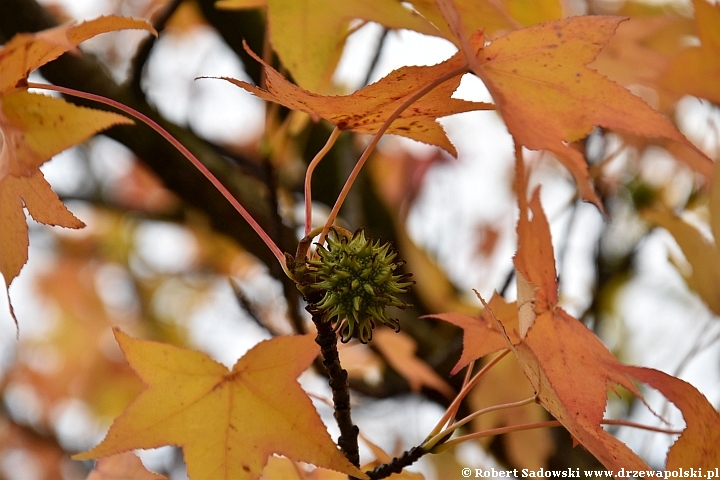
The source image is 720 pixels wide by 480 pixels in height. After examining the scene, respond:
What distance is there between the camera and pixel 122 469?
628 millimetres

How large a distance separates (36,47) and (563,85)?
41cm

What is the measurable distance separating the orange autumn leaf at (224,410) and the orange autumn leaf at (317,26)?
255mm

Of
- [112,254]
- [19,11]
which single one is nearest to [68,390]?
[112,254]

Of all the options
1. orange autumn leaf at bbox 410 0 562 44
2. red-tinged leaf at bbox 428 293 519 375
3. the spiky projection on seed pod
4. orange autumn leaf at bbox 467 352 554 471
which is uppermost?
orange autumn leaf at bbox 410 0 562 44

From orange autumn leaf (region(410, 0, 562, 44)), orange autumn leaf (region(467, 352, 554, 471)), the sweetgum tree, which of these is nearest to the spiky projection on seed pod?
the sweetgum tree

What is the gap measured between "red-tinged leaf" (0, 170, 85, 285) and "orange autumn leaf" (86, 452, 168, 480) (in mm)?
232

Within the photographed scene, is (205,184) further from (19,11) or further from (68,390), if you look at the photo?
(68,390)

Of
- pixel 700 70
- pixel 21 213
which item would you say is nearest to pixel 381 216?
pixel 700 70

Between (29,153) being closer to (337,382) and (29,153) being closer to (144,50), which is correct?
(337,382)

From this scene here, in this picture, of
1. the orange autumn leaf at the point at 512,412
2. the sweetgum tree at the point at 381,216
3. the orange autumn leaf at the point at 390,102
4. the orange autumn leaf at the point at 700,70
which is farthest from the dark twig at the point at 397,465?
the orange autumn leaf at the point at 700,70

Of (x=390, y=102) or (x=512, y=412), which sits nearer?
(x=390, y=102)

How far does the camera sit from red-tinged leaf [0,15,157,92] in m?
0.48

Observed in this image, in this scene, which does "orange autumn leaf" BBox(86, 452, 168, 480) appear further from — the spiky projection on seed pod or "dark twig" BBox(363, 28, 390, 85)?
"dark twig" BBox(363, 28, 390, 85)

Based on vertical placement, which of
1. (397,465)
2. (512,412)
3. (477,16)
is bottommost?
(512,412)
